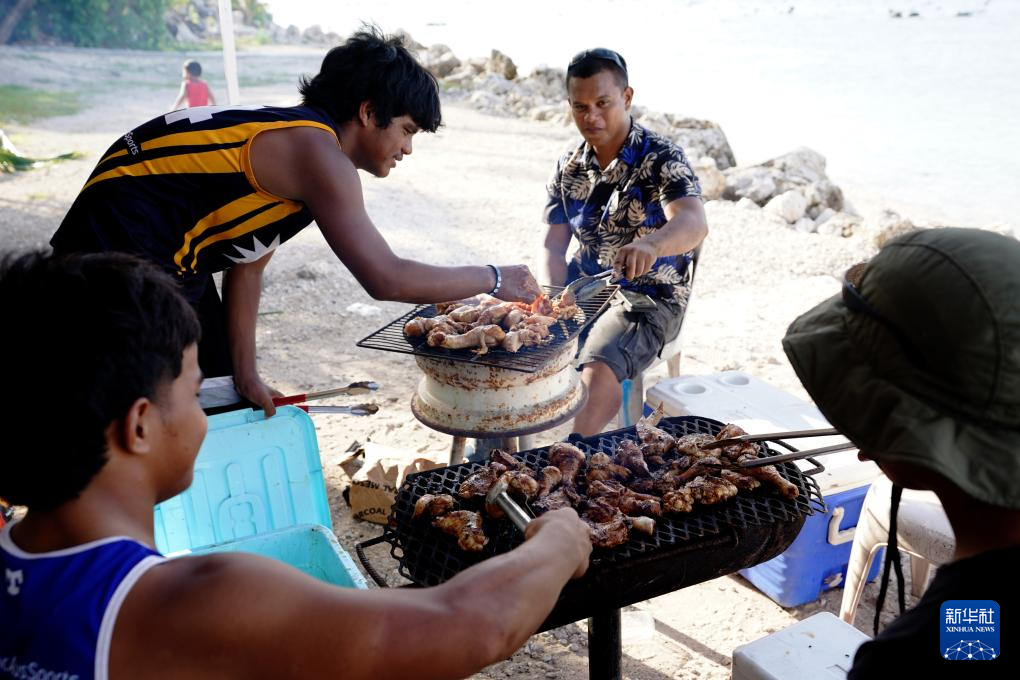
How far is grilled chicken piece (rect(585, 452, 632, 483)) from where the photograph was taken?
2.88m

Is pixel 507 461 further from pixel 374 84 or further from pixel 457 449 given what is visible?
pixel 374 84

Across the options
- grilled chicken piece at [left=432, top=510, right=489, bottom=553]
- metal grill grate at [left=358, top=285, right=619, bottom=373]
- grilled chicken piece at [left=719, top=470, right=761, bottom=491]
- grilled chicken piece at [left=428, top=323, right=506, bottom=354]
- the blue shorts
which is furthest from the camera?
the blue shorts

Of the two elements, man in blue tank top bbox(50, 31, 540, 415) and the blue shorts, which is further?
the blue shorts

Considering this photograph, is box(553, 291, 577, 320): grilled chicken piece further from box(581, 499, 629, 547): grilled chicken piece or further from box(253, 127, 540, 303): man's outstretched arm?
box(581, 499, 629, 547): grilled chicken piece

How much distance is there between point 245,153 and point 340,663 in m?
2.30

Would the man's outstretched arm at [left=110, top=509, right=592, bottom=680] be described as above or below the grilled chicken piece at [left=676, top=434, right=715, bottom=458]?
above

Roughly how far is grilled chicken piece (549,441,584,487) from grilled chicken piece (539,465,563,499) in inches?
1.3

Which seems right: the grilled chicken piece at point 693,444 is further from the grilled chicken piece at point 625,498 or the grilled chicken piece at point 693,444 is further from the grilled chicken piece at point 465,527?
the grilled chicken piece at point 465,527

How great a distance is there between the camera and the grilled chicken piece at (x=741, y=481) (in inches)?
108

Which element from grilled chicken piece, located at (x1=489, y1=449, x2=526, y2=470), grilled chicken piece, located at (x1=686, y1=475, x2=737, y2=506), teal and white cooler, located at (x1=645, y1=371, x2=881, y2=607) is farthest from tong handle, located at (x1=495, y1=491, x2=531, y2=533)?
teal and white cooler, located at (x1=645, y1=371, x2=881, y2=607)

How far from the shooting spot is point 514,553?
1.84m

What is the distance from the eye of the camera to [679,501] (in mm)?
2635

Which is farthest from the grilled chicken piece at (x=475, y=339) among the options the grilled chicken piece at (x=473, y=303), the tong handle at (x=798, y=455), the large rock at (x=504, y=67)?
the large rock at (x=504, y=67)

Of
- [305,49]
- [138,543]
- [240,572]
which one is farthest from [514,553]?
[305,49]
